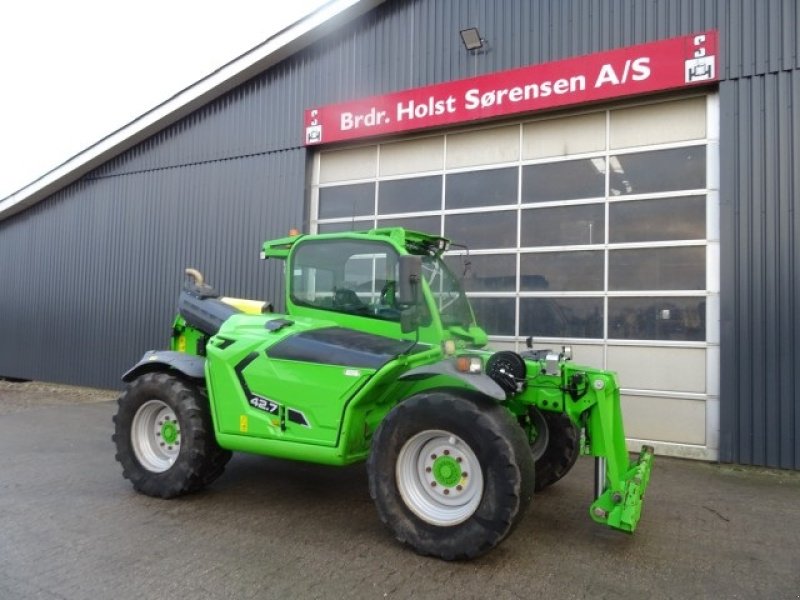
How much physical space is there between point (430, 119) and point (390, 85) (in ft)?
3.45

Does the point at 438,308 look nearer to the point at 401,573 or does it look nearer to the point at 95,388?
the point at 401,573

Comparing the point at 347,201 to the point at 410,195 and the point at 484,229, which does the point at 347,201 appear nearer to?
the point at 410,195

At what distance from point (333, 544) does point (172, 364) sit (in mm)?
2308

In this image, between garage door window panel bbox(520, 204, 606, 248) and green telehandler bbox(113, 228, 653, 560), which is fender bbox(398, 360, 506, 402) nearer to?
green telehandler bbox(113, 228, 653, 560)

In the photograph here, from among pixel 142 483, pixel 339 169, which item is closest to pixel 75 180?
pixel 339 169

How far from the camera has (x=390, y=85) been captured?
9828 millimetres

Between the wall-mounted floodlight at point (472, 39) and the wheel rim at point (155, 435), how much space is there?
6.72 meters

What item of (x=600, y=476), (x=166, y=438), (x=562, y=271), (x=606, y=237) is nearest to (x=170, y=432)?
(x=166, y=438)

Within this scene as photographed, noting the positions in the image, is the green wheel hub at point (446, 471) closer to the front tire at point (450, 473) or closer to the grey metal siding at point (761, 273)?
the front tire at point (450, 473)

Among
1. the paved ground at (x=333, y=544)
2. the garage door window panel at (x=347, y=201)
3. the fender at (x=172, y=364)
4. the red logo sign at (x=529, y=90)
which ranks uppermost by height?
the red logo sign at (x=529, y=90)

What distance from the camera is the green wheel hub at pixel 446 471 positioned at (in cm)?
417

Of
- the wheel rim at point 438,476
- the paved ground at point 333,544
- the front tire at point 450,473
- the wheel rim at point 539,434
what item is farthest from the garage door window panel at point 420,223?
the wheel rim at point 438,476

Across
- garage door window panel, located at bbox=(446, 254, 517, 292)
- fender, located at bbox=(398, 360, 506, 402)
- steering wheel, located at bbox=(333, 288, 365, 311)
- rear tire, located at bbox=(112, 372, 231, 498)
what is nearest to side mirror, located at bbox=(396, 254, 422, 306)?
fender, located at bbox=(398, 360, 506, 402)

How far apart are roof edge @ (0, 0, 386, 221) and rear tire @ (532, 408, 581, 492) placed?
7.74m
